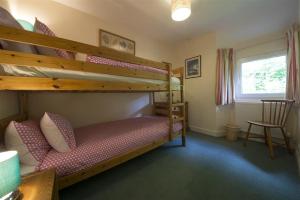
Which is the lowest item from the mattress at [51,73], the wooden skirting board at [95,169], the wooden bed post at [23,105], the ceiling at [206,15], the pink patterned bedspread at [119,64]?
the wooden skirting board at [95,169]

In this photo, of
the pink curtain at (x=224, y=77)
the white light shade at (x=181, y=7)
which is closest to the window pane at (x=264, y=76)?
the pink curtain at (x=224, y=77)

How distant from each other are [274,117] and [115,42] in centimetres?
332

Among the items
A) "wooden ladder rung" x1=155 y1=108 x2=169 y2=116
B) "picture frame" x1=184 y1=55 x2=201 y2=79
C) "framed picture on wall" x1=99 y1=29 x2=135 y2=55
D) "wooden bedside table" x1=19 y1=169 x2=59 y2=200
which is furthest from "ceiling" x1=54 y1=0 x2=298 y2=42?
"wooden bedside table" x1=19 y1=169 x2=59 y2=200

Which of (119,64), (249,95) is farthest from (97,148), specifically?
(249,95)

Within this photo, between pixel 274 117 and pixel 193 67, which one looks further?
pixel 193 67

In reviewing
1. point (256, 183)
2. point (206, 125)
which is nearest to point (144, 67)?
point (256, 183)

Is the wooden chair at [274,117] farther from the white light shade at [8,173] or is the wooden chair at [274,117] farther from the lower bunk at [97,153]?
the white light shade at [8,173]

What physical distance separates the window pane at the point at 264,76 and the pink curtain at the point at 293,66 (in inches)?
18.4

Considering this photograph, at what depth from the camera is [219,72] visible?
9.46 ft

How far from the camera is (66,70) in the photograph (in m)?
1.21

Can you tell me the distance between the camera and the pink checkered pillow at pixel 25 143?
101cm

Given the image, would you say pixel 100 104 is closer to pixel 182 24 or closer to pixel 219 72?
pixel 182 24

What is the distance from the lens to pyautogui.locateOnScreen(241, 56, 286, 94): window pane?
260 cm

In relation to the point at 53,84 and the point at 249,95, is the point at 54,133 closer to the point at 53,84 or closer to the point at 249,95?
the point at 53,84
